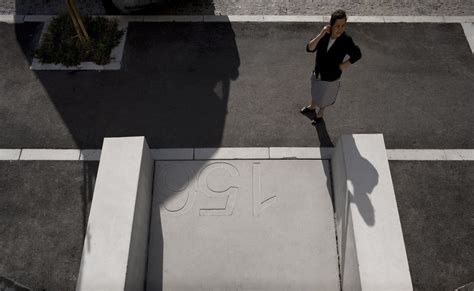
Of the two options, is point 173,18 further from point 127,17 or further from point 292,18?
point 292,18

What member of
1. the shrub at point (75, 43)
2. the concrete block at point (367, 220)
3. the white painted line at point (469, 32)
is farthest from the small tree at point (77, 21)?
the white painted line at point (469, 32)

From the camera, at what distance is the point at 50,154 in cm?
737

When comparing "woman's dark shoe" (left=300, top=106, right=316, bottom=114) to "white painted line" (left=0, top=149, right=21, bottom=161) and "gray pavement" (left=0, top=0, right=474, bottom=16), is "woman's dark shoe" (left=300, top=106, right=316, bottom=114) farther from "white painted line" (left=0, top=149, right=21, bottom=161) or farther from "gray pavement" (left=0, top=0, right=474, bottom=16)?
"white painted line" (left=0, top=149, right=21, bottom=161)

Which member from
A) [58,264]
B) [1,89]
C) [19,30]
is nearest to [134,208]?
[58,264]

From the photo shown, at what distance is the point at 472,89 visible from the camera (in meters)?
8.29

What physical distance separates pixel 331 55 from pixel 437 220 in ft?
10.5

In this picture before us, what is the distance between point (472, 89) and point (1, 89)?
9335 mm

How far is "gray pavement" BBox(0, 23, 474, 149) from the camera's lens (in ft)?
25.0

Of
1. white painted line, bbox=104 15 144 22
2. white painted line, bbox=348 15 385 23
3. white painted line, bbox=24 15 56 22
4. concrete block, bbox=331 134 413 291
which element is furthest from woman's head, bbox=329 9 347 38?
white painted line, bbox=24 15 56 22

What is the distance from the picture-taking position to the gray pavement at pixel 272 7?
9578mm

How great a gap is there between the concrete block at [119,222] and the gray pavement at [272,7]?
4601mm

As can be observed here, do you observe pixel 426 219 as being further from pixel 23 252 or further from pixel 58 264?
pixel 23 252

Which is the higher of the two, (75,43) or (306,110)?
(75,43)

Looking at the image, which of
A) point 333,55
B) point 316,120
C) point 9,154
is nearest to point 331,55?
point 333,55
